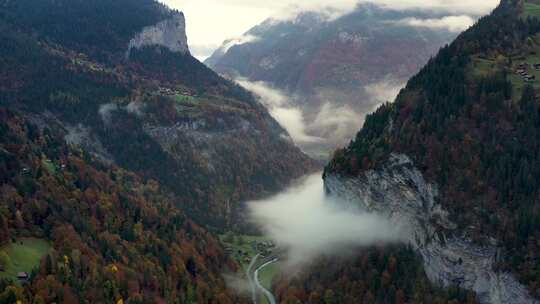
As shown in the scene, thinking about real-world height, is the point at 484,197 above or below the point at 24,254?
above

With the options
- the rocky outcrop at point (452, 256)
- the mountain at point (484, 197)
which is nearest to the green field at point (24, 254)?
the rocky outcrop at point (452, 256)

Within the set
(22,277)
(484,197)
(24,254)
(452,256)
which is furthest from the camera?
(452,256)

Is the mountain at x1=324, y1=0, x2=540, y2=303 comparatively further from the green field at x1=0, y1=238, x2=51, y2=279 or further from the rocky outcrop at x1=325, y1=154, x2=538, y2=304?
the green field at x1=0, y1=238, x2=51, y2=279

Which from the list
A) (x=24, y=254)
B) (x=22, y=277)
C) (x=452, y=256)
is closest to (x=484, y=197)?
(x=452, y=256)

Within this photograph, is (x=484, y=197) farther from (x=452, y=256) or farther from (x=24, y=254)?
(x=24, y=254)

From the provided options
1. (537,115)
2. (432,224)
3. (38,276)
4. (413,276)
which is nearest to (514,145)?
(537,115)

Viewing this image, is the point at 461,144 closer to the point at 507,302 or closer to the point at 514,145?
the point at 514,145

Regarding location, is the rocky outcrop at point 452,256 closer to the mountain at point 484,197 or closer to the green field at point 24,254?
the mountain at point 484,197

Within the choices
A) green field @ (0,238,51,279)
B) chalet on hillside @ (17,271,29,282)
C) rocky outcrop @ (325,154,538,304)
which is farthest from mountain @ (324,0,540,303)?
chalet on hillside @ (17,271,29,282)
